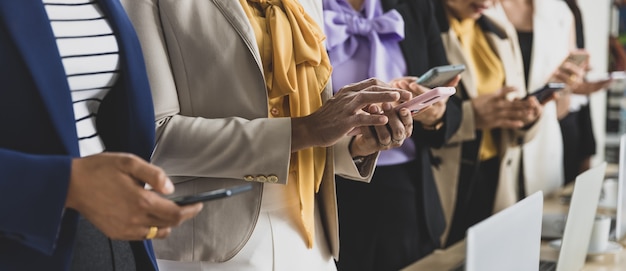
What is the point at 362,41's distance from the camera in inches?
90.4

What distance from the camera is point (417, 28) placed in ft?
8.23

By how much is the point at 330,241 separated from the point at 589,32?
4.24 metres

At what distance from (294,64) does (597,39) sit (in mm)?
4395

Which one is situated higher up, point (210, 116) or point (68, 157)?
point (68, 157)

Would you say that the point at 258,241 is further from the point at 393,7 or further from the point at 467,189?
the point at 467,189

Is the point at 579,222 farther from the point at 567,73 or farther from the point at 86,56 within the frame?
the point at 567,73

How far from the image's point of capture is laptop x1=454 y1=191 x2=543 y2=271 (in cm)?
114

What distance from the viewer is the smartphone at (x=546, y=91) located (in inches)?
109

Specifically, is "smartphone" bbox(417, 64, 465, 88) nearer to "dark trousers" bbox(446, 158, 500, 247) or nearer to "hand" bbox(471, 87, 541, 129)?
"hand" bbox(471, 87, 541, 129)

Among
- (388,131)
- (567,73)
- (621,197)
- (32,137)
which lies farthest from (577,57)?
(32,137)

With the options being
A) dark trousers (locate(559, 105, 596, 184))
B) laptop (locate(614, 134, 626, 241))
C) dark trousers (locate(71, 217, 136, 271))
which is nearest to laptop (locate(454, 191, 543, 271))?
dark trousers (locate(71, 217, 136, 271))

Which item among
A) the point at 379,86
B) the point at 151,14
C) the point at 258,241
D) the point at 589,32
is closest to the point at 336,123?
the point at 379,86

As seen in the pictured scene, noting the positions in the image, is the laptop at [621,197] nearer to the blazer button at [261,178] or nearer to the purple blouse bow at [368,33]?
the purple blouse bow at [368,33]

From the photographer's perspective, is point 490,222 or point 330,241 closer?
point 490,222
